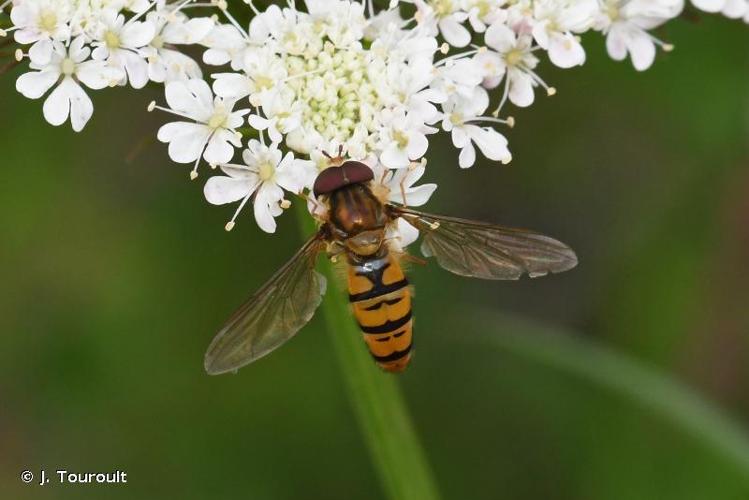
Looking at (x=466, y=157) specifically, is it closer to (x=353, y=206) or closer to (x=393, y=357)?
(x=353, y=206)

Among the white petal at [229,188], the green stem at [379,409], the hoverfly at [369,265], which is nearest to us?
the hoverfly at [369,265]

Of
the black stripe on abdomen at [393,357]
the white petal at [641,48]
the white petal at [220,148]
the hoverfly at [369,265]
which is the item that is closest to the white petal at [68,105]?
the white petal at [220,148]

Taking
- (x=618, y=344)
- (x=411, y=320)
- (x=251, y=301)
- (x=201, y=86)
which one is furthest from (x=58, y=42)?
(x=618, y=344)

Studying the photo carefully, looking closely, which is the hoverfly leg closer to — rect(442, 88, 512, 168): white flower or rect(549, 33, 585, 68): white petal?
rect(442, 88, 512, 168): white flower

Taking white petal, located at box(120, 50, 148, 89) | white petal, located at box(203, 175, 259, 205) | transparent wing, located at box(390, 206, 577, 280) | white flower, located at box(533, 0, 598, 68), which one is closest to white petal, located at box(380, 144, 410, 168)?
transparent wing, located at box(390, 206, 577, 280)

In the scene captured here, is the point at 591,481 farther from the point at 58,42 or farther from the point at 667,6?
the point at 58,42

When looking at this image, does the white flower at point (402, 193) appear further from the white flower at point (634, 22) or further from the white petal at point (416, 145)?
the white flower at point (634, 22)

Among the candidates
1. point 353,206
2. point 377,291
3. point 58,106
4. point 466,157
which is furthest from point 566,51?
point 58,106
